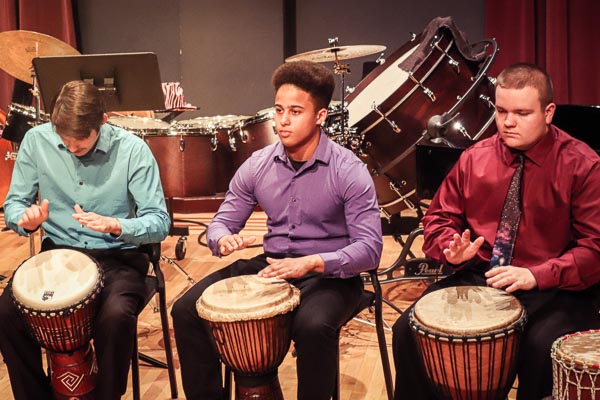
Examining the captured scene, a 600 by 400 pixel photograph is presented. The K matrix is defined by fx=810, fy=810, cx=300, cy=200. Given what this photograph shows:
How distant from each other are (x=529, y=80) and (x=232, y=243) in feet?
3.79

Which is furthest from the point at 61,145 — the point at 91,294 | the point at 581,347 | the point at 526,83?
the point at 581,347

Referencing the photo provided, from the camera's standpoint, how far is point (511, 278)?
2.59m

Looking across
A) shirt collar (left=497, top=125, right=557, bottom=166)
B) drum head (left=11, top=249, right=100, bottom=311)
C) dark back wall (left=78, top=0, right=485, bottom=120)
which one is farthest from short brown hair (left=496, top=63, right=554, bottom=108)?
dark back wall (left=78, top=0, right=485, bottom=120)

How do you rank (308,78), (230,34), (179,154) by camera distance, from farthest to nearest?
(230,34)
(179,154)
(308,78)

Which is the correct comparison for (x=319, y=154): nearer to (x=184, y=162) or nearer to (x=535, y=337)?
(x=535, y=337)

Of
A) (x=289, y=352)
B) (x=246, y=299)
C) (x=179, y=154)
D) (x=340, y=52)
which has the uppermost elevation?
(x=340, y=52)

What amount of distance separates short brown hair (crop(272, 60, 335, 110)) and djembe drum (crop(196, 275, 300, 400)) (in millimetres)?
717

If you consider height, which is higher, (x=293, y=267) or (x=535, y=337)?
(x=293, y=267)

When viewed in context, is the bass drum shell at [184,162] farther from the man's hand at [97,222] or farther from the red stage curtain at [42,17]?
the man's hand at [97,222]

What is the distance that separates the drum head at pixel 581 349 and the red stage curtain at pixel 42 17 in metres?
6.74

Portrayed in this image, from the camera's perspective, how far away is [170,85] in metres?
7.82

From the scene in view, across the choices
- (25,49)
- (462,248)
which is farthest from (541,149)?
(25,49)

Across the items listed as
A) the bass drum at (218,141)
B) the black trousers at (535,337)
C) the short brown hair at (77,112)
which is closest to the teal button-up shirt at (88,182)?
the short brown hair at (77,112)

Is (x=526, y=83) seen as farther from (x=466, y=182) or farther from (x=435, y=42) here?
(x=435, y=42)
